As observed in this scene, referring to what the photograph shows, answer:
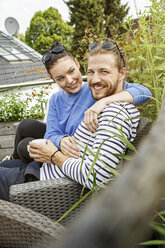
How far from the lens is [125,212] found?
0.45 ft

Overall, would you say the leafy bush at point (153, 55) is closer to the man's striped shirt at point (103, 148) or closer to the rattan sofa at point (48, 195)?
the man's striped shirt at point (103, 148)

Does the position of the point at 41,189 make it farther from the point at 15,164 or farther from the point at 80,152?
the point at 15,164

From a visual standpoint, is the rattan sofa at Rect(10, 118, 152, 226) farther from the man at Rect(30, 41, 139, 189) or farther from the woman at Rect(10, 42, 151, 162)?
the woman at Rect(10, 42, 151, 162)

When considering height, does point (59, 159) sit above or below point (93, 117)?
below

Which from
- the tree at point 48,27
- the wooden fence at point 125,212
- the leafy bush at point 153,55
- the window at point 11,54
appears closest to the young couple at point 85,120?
the leafy bush at point 153,55

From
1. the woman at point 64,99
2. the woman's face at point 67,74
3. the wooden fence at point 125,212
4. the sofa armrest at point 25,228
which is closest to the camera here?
the wooden fence at point 125,212

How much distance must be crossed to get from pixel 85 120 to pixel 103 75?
1.08ft

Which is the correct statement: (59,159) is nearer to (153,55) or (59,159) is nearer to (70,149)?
(70,149)

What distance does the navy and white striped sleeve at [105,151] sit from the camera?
1.15m

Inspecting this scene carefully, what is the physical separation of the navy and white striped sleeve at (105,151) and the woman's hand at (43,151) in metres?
0.18

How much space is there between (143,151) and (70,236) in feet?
0.26

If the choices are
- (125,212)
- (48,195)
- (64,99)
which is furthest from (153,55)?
(125,212)

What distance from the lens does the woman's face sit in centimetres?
187

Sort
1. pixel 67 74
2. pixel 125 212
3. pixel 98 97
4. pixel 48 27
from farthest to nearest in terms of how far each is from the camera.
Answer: pixel 48 27 < pixel 67 74 < pixel 98 97 < pixel 125 212
